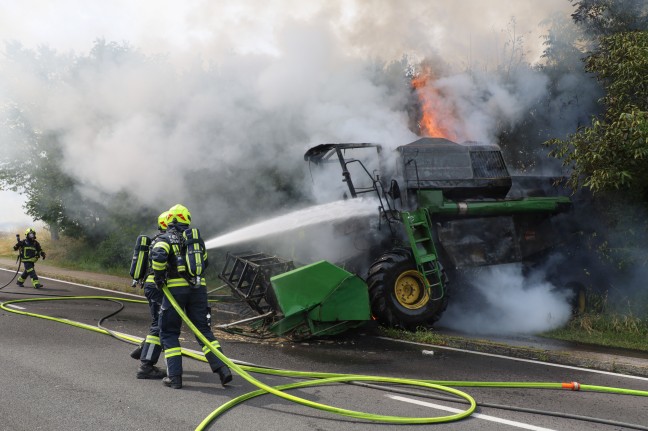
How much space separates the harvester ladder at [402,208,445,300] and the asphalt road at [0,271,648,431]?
45.9 inches

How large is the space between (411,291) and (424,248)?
2.16 feet

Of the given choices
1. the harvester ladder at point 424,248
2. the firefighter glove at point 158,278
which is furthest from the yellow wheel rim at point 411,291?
the firefighter glove at point 158,278

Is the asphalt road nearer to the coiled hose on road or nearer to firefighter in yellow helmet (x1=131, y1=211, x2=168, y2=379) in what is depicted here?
the coiled hose on road

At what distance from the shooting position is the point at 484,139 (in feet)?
38.7

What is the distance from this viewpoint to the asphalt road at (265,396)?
167 inches

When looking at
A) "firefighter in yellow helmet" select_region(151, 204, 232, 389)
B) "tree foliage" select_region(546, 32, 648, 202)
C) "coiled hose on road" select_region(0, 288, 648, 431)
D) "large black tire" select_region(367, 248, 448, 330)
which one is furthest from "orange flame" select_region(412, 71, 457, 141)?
"firefighter in yellow helmet" select_region(151, 204, 232, 389)

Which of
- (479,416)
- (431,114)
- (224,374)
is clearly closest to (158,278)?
(224,374)

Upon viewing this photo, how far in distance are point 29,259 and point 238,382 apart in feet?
30.4

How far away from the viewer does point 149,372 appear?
17.6 feet

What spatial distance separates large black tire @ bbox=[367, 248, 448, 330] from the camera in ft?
25.0

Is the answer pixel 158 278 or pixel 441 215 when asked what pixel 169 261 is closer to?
pixel 158 278

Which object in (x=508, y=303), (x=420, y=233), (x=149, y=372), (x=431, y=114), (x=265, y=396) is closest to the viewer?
(x=265, y=396)

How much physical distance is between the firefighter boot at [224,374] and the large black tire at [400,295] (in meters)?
2.99

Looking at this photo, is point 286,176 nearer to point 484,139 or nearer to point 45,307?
point 484,139
